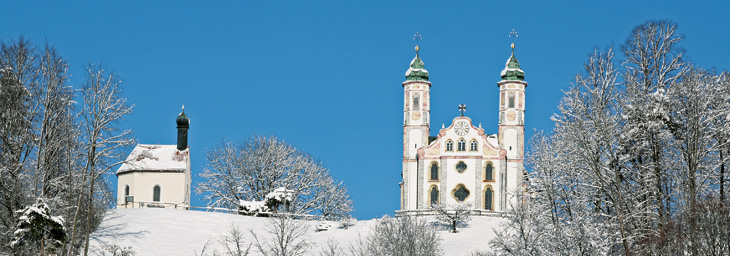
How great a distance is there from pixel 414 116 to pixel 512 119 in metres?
6.96

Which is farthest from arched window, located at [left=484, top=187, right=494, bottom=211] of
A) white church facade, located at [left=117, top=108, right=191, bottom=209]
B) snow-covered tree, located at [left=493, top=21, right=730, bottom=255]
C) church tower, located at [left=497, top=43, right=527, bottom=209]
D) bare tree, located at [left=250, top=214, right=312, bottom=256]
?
snow-covered tree, located at [left=493, top=21, right=730, bottom=255]

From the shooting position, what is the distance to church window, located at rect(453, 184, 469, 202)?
74.6 meters

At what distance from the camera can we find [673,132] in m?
29.2

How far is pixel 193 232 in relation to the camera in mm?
53500

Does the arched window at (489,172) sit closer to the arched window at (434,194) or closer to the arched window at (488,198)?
the arched window at (488,198)

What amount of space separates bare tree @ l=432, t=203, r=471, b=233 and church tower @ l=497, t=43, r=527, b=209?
15.3 metres

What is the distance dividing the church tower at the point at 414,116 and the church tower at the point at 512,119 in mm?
5284

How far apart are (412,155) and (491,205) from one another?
267 inches

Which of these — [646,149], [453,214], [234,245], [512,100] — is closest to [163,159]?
[453,214]

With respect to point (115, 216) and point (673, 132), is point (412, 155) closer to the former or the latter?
point (115, 216)

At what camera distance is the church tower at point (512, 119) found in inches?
2960

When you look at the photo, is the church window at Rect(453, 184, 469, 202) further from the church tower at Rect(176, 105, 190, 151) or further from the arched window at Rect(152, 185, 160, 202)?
the arched window at Rect(152, 185, 160, 202)

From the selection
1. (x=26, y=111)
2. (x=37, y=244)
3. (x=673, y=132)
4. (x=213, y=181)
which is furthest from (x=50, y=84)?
(x=213, y=181)

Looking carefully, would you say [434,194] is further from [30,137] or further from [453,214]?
[30,137]
